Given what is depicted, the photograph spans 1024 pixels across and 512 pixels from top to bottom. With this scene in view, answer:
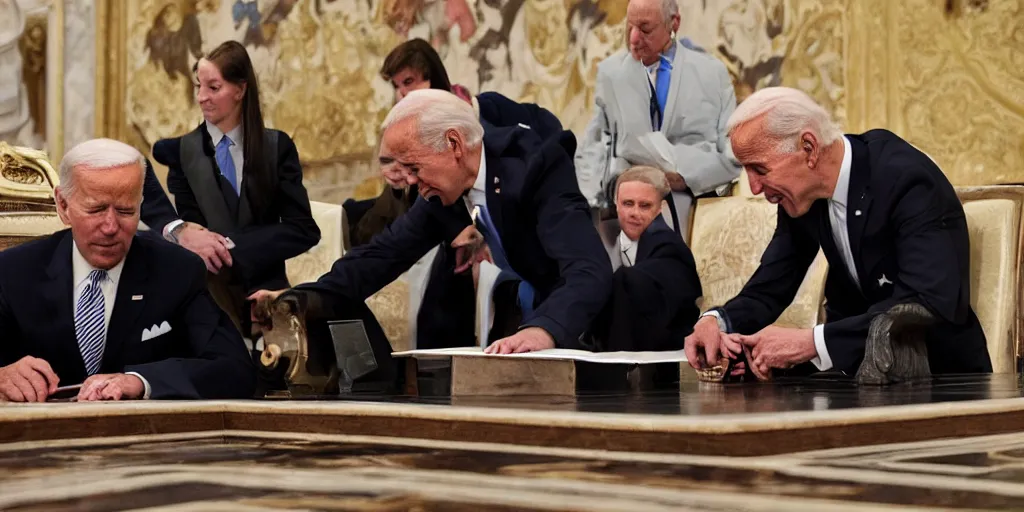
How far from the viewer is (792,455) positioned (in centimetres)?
216

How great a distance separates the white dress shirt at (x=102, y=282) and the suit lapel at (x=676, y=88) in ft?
9.14

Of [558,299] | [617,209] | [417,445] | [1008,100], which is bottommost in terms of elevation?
[417,445]

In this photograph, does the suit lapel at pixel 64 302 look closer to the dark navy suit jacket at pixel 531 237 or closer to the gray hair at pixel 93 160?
the gray hair at pixel 93 160

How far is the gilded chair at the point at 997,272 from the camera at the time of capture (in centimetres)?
406

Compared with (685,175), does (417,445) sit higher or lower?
lower

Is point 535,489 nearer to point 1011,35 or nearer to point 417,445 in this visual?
point 417,445

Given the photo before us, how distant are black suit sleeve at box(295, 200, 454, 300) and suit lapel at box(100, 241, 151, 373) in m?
1.08

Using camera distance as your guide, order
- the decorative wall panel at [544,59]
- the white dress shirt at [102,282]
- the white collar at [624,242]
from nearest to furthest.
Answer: the white dress shirt at [102,282] < the white collar at [624,242] < the decorative wall panel at [544,59]

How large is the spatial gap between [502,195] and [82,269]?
4.37 feet

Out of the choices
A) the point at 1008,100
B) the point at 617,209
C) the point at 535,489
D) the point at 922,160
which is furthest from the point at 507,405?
the point at 1008,100

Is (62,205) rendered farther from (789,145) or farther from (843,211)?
(843,211)

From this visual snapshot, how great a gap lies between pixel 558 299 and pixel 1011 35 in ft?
10.3

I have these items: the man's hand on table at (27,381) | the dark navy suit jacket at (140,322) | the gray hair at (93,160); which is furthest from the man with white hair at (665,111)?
the man's hand on table at (27,381)

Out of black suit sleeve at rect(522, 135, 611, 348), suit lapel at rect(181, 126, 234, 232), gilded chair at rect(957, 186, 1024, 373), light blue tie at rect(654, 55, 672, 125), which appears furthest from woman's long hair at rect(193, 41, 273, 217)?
gilded chair at rect(957, 186, 1024, 373)
